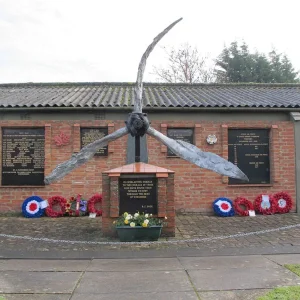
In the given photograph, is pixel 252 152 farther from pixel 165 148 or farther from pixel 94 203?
pixel 94 203

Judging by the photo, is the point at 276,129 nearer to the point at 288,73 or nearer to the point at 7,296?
the point at 7,296

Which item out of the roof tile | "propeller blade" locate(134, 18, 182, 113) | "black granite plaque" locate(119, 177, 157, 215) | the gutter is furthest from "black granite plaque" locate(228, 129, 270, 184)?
"propeller blade" locate(134, 18, 182, 113)

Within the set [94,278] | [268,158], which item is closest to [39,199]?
[94,278]

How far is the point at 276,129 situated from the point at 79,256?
25.0 feet

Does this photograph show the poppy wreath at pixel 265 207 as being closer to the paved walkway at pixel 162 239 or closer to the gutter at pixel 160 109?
the paved walkway at pixel 162 239

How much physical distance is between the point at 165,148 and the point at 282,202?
3957 mm

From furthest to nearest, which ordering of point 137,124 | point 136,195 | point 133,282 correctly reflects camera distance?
point 136,195 < point 137,124 < point 133,282

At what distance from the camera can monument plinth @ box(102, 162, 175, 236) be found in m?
7.46

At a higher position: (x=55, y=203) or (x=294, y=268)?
(x=55, y=203)

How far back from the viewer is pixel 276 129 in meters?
11.1

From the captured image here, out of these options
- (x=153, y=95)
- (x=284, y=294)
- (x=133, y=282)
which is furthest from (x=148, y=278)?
(x=153, y=95)

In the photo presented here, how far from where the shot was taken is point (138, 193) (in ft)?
24.7

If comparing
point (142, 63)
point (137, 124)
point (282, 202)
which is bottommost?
point (282, 202)

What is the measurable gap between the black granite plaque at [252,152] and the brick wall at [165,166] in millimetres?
180
